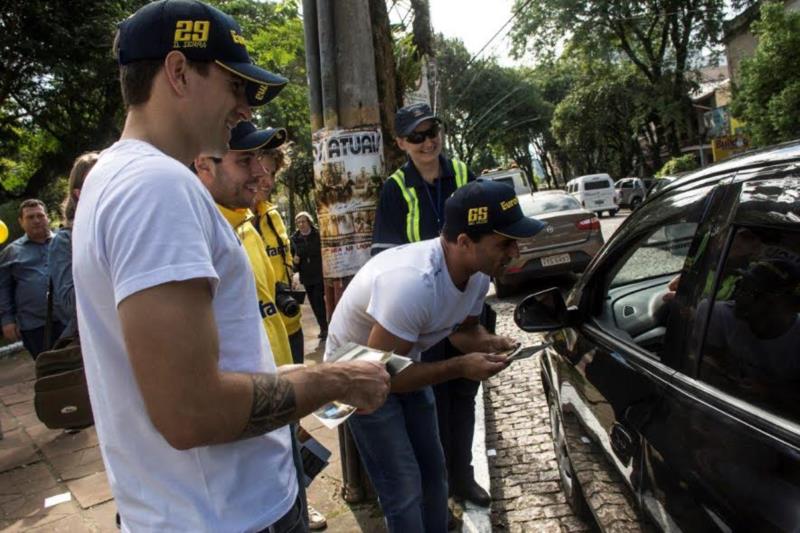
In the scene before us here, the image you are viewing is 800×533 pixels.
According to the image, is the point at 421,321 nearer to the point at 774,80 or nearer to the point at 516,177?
the point at 516,177

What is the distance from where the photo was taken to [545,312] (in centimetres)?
263

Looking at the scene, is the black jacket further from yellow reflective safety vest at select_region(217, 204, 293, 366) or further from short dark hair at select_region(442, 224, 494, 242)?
short dark hair at select_region(442, 224, 494, 242)

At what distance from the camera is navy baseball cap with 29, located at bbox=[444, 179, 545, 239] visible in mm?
2338

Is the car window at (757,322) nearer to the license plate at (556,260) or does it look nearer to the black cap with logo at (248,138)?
the black cap with logo at (248,138)

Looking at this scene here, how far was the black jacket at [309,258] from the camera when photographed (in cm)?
830

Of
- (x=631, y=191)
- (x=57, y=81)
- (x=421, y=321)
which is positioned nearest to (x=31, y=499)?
(x=421, y=321)

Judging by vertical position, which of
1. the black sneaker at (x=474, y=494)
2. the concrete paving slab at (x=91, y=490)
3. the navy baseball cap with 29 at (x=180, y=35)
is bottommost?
the concrete paving slab at (x=91, y=490)

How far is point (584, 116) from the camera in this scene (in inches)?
1453

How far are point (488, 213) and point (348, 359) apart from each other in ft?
3.21

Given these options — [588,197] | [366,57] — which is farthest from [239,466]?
[588,197]

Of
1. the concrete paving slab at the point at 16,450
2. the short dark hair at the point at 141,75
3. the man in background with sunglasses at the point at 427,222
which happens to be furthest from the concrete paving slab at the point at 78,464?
the short dark hair at the point at 141,75

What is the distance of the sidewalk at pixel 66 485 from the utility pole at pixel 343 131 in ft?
3.88

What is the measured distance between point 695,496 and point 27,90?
1609cm

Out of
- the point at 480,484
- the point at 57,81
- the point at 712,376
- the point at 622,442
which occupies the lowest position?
the point at 480,484
